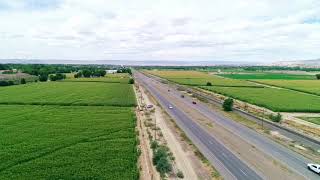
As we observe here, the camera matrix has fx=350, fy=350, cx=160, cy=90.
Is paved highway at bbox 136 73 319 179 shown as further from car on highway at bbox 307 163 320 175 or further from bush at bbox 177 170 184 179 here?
bush at bbox 177 170 184 179

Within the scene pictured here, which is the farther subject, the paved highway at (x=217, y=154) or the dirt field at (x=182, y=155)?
the dirt field at (x=182, y=155)

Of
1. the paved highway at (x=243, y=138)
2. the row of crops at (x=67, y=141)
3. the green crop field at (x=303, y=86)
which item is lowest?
the paved highway at (x=243, y=138)

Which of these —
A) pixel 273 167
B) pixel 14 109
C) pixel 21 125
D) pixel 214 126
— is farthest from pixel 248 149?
pixel 14 109

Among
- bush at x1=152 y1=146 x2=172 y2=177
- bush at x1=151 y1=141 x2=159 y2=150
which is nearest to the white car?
bush at x1=152 y1=146 x2=172 y2=177

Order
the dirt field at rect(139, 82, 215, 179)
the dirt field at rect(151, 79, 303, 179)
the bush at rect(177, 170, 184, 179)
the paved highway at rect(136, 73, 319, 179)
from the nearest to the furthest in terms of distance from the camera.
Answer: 1. the bush at rect(177, 170, 184, 179)
2. the dirt field at rect(139, 82, 215, 179)
3. the dirt field at rect(151, 79, 303, 179)
4. the paved highway at rect(136, 73, 319, 179)

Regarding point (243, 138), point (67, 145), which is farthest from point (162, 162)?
point (243, 138)

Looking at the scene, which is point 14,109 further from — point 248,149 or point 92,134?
point 248,149

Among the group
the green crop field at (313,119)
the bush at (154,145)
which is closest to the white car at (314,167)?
the bush at (154,145)

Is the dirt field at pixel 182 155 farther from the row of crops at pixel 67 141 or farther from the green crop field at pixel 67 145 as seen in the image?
the row of crops at pixel 67 141

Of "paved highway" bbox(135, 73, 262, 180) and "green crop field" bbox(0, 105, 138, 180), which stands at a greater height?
"green crop field" bbox(0, 105, 138, 180)
